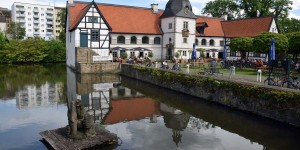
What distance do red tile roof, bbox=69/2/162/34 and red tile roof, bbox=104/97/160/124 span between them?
23190 millimetres

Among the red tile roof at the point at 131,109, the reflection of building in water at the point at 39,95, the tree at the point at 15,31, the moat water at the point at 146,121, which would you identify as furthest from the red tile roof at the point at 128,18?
the tree at the point at 15,31

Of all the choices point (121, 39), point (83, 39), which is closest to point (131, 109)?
point (83, 39)

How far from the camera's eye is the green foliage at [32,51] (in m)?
53.1

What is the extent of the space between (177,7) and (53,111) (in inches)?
1204

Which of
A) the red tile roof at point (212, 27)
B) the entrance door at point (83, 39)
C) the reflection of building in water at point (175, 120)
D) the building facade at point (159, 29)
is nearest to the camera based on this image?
the reflection of building in water at point (175, 120)

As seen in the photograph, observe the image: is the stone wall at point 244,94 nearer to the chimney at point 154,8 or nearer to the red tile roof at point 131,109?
the red tile roof at point 131,109

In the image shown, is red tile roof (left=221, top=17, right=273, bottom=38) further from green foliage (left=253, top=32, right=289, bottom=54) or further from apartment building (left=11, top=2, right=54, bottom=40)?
apartment building (left=11, top=2, right=54, bottom=40)

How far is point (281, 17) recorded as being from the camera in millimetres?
57656

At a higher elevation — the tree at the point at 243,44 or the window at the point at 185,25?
the window at the point at 185,25

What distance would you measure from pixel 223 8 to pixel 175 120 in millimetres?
53194

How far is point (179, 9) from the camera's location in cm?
4316

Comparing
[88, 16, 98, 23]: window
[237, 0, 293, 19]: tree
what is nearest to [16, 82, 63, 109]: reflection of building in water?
[88, 16, 98, 23]: window

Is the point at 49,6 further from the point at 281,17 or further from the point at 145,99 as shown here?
the point at 145,99

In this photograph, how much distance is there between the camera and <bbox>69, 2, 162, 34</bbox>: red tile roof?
1655 inches
